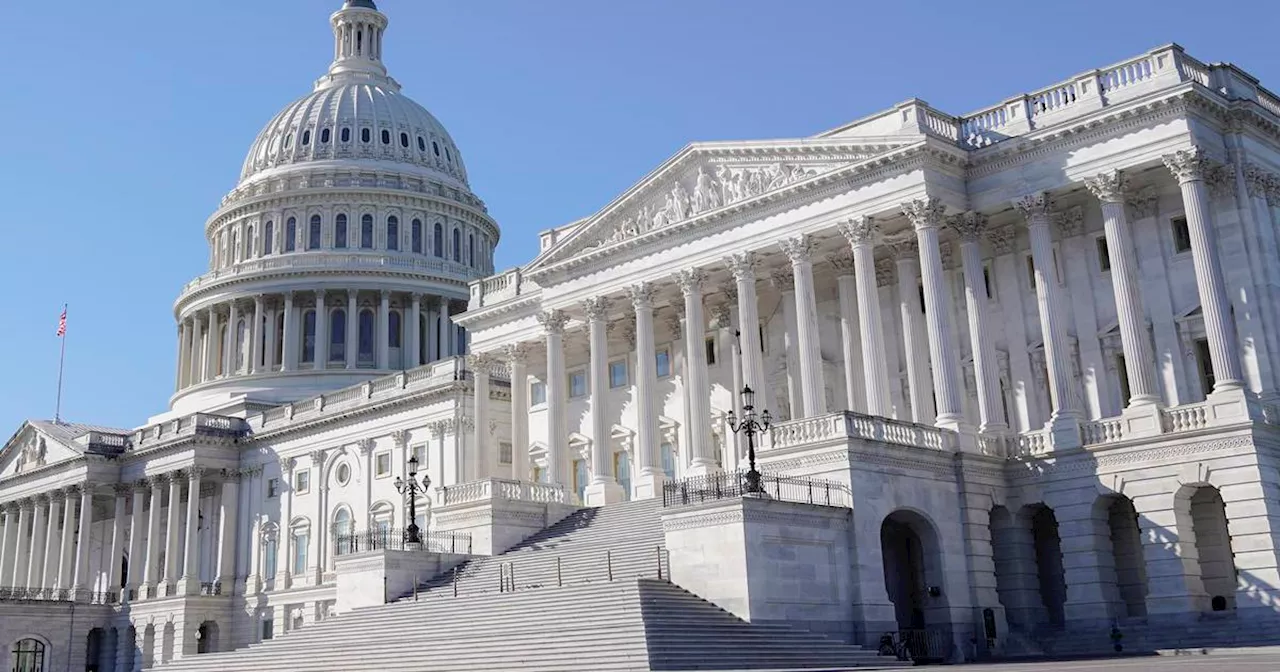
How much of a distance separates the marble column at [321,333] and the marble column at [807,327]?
59989 mm

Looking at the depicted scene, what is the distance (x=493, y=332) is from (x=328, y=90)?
63924 millimetres

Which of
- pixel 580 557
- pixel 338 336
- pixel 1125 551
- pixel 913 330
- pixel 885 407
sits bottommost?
pixel 1125 551

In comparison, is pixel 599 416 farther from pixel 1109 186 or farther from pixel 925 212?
pixel 1109 186

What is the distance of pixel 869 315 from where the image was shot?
46031 millimetres

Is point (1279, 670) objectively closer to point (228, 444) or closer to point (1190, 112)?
point (1190, 112)

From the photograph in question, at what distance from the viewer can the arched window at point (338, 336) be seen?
102 m

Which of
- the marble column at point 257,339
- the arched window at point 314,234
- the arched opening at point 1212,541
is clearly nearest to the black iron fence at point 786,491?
the arched opening at point 1212,541

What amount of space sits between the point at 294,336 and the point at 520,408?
155 ft

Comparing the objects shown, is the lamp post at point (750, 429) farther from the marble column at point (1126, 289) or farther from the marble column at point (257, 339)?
the marble column at point (257, 339)

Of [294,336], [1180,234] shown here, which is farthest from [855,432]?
[294,336]

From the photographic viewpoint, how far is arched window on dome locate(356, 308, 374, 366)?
335 ft

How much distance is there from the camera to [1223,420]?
127 feet

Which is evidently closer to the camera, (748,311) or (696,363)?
(748,311)

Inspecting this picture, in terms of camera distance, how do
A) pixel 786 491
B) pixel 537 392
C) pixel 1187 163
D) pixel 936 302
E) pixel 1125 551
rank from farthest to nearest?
pixel 537 392
pixel 936 302
pixel 1125 551
pixel 1187 163
pixel 786 491
